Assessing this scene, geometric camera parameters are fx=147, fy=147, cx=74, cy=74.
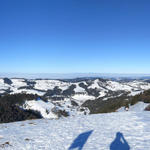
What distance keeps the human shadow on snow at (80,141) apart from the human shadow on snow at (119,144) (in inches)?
74.2

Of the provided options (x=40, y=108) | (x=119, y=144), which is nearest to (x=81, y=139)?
(x=119, y=144)

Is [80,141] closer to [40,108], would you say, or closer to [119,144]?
[119,144]

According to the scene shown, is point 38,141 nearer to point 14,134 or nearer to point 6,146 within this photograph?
point 6,146

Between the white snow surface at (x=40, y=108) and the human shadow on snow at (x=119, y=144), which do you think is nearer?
the human shadow on snow at (x=119, y=144)

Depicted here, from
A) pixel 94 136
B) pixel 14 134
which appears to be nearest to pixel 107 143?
pixel 94 136

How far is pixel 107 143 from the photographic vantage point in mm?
9484

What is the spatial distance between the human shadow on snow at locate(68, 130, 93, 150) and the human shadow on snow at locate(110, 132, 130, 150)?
188 centimetres

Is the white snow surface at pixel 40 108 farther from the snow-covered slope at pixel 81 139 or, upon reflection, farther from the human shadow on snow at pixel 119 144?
the human shadow on snow at pixel 119 144

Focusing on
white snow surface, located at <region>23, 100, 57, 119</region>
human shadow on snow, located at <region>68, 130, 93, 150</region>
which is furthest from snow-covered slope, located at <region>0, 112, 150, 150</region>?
white snow surface, located at <region>23, 100, 57, 119</region>

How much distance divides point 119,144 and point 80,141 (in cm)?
257

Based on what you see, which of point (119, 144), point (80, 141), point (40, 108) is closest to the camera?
point (119, 144)

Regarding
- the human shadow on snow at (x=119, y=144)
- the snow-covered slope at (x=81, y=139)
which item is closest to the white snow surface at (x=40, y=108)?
the snow-covered slope at (x=81, y=139)

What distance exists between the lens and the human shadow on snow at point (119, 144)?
28.7ft

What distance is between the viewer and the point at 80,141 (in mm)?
10086
